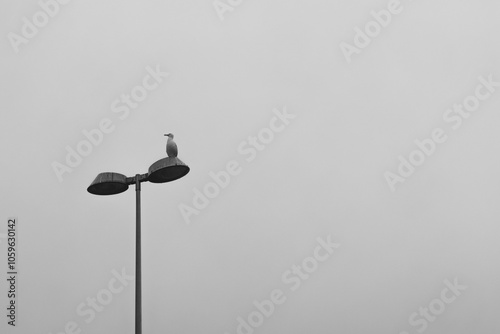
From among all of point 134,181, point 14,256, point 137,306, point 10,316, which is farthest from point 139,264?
point 10,316

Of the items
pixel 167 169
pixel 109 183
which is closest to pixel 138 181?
pixel 109 183

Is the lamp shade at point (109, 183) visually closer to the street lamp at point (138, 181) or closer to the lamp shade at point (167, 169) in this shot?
the street lamp at point (138, 181)

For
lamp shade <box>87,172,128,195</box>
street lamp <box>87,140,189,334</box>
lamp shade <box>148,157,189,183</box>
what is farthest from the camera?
lamp shade <box>87,172,128,195</box>

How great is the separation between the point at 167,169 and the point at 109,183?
39.6 inches

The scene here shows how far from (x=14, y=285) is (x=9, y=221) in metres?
2.09

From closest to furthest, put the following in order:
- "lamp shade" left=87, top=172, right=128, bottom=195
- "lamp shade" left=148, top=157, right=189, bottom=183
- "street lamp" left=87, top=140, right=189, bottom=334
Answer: "street lamp" left=87, top=140, right=189, bottom=334, "lamp shade" left=148, top=157, right=189, bottom=183, "lamp shade" left=87, top=172, right=128, bottom=195

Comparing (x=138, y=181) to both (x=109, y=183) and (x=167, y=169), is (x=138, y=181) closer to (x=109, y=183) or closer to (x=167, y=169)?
(x=109, y=183)

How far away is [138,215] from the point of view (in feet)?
28.8

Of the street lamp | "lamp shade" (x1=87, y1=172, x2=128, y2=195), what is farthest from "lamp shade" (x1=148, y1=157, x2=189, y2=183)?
"lamp shade" (x1=87, y1=172, x2=128, y2=195)

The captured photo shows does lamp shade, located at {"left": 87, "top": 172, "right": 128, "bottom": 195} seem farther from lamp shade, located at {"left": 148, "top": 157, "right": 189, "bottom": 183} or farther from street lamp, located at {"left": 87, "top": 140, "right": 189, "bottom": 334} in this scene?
lamp shade, located at {"left": 148, "top": 157, "right": 189, "bottom": 183}

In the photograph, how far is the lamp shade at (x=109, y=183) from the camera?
354 inches

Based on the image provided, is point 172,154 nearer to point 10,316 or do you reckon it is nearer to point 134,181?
point 134,181

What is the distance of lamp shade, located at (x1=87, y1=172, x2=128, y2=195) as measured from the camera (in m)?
8.99

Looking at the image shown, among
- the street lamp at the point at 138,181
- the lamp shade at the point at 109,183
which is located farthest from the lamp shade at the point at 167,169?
the lamp shade at the point at 109,183
